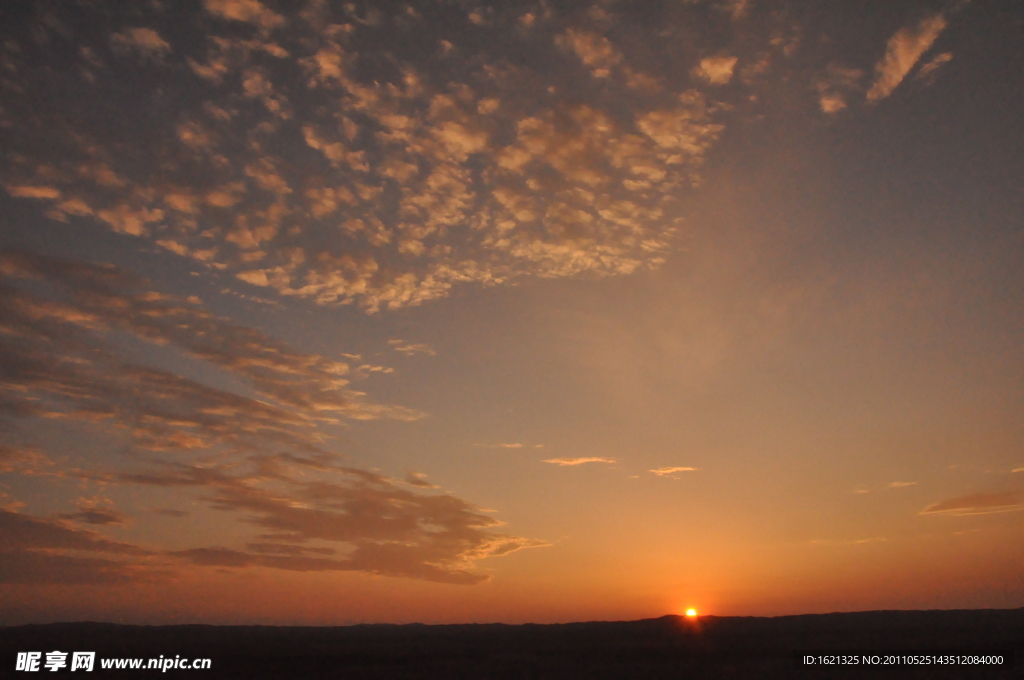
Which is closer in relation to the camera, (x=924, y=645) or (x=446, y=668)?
(x=446, y=668)

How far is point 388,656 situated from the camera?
62406 millimetres

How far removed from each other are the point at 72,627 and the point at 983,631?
637 ft

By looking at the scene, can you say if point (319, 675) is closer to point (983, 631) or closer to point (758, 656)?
point (758, 656)

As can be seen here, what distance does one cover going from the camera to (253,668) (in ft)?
172

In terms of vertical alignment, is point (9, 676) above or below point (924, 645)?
above

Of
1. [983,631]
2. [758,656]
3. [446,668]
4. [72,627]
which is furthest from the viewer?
[72,627]

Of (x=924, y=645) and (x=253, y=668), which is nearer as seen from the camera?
(x=253, y=668)

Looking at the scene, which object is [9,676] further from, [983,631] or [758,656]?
[983,631]

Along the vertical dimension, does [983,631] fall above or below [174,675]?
below

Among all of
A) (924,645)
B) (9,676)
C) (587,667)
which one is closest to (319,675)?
(587,667)

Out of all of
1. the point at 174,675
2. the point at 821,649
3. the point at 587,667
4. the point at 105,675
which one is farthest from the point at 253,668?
the point at 821,649

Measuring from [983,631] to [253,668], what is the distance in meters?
92.5

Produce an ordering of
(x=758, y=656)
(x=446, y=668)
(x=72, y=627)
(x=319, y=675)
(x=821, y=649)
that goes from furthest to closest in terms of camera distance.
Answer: (x=72, y=627)
(x=821, y=649)
(x=758, y=656)
(x=446, y=668)
(x=319, y=675)

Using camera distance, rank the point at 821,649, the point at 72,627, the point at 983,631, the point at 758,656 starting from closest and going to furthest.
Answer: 1. the point at 758,656
2. the point at 821,649
3. the point at 983,631
4. the point at 72,627
